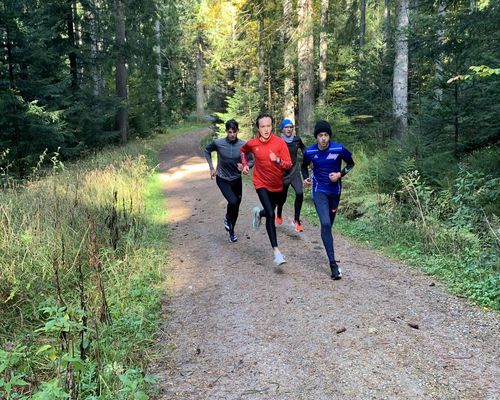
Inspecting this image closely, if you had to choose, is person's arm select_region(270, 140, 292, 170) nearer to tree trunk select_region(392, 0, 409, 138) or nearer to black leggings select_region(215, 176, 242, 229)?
black leggings select_region(215, 176, 242, 229)

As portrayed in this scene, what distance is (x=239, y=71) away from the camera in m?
26.8

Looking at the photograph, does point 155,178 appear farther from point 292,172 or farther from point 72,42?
point 292,172

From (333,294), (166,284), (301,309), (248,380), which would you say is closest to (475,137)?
(333,294)

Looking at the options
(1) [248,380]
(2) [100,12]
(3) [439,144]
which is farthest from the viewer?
(2) [100,12]

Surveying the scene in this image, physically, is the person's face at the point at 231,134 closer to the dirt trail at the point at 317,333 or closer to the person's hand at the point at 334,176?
the dirt trail at the point at 317,333

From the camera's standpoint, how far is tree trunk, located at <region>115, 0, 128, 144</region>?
930 inches

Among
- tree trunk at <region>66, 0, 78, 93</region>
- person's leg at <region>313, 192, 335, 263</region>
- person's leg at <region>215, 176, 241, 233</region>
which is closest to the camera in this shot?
person's leg at <region>313, 192, 335, 263</region>

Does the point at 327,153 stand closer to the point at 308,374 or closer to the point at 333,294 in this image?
the point at 333,294

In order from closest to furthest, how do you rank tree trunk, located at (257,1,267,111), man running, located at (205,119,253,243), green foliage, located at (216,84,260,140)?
Result: man running, located at (205,119,253,243), tree trunk, located at (257,1,267,111), green foliage, located at (216,84,260,140)

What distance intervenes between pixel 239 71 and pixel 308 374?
988 inches

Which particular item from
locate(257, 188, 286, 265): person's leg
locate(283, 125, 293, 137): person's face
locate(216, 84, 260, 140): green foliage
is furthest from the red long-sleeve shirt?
locate(216, 84, 260, 140): green foliage

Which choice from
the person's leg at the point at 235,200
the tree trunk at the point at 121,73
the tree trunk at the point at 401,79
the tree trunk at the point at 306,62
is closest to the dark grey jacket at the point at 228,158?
the person's leg at the point at 235,200

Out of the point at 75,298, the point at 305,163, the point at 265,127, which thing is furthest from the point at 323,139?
the point at 75,298

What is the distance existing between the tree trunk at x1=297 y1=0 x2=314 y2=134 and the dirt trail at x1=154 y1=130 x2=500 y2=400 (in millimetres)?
9012
